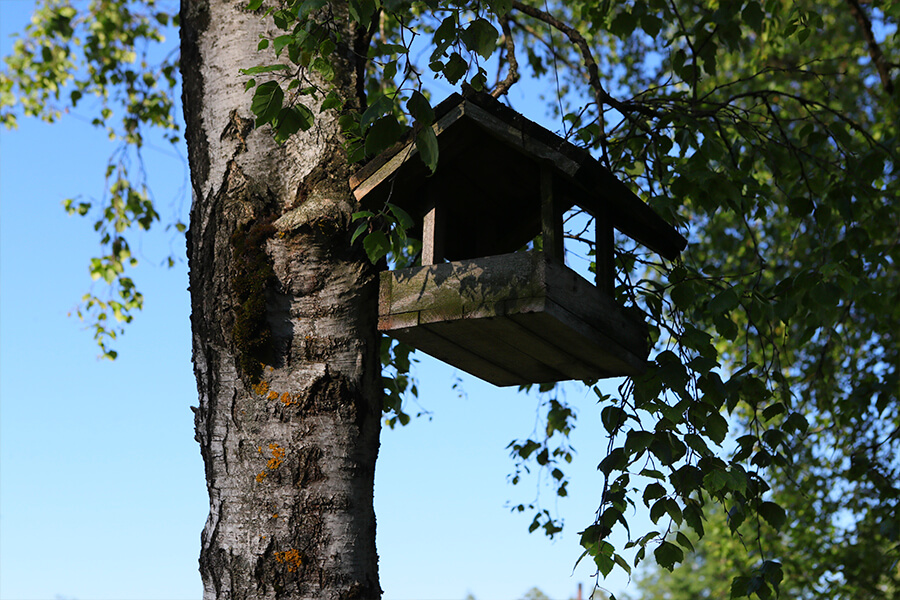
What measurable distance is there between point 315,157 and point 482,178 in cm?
56

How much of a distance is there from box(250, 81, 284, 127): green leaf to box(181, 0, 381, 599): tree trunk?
0.49 metres

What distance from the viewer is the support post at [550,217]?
2410mm

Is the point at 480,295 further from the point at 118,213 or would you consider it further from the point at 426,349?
the point at 118,213

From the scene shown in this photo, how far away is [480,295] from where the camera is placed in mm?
2260

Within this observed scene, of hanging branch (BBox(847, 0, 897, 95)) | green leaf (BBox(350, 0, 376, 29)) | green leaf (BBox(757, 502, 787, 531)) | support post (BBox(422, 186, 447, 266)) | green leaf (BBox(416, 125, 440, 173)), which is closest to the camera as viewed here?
green leaf (BBox(416, 125, 440, 173))

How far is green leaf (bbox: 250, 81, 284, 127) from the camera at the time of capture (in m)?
2.09

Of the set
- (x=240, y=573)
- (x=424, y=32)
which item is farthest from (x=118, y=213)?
(x=240, y=573)

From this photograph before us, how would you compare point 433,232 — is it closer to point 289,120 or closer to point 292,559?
point 289,120

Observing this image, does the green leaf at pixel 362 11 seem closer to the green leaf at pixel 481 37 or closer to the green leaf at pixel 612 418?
the green leaf at pixel 481 37

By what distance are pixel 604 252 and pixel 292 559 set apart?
4.62ft

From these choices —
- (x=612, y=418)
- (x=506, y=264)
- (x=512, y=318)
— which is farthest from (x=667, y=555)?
(x=506, y=264)

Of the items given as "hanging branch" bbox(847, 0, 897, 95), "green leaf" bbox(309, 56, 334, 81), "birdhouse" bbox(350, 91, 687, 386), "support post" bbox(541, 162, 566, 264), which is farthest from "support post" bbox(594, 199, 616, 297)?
"hanging branch" bbox(847, 0, 897, 95)

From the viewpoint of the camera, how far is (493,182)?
279cm

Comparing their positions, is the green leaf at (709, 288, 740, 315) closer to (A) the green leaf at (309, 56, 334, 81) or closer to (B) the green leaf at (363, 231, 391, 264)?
(B) the green leaf at (363, 231, 391, 264)
